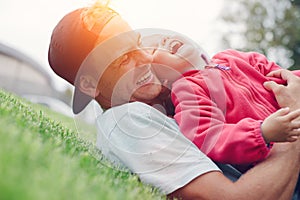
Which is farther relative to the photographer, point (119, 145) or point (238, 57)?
point (238, 57)

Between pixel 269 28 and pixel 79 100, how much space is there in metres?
17.4

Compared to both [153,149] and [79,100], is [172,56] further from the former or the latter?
[153,149]

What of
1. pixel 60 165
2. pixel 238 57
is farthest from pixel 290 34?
pixel 60 165

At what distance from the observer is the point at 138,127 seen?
2.03m

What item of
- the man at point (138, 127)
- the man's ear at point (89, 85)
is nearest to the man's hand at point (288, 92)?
the man at point (138, 127)

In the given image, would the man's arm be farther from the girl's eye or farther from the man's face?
the girl's eye

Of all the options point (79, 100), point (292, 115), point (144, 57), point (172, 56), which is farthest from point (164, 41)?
point (292, 115)

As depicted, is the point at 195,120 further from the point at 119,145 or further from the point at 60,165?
the point at 60,165

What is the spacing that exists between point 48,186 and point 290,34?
1717 centimetres

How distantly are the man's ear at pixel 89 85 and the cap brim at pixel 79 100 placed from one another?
5 cm

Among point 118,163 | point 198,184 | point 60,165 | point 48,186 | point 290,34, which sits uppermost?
point 48,186

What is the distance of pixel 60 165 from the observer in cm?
125

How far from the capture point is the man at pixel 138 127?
1877 mm

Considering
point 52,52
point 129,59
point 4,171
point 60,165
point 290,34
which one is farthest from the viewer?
point 290,34
